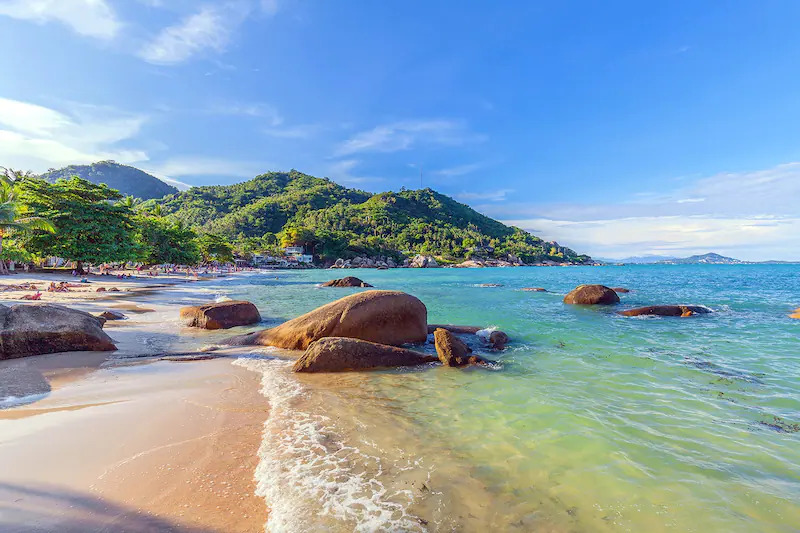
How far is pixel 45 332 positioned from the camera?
28.8 feet

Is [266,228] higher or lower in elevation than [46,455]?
higher

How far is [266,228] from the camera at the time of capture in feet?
503

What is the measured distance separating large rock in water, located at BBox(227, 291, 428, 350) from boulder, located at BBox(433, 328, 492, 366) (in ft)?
5.99

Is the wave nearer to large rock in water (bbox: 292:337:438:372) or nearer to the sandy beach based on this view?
the sandy beach

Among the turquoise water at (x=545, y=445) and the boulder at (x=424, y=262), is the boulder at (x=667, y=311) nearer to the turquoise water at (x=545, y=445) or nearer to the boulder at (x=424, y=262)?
the turquoise water at (x=545, y=445)

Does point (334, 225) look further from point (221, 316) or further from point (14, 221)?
point (221, 316)

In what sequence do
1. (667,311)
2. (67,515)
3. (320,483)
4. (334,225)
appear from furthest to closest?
(334,225), (667,311), (320,483), (67,515)

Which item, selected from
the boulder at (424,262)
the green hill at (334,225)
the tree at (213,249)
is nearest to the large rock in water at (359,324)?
the tree at (213,249)

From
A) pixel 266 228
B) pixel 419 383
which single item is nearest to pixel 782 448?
pixel 419 383

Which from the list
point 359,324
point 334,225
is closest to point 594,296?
point 359,324

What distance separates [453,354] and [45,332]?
10081mm

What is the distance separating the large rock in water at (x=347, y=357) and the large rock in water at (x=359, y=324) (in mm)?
1511

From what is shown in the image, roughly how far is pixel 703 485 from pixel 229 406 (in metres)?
6.65

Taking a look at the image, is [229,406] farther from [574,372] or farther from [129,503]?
[574,372]
